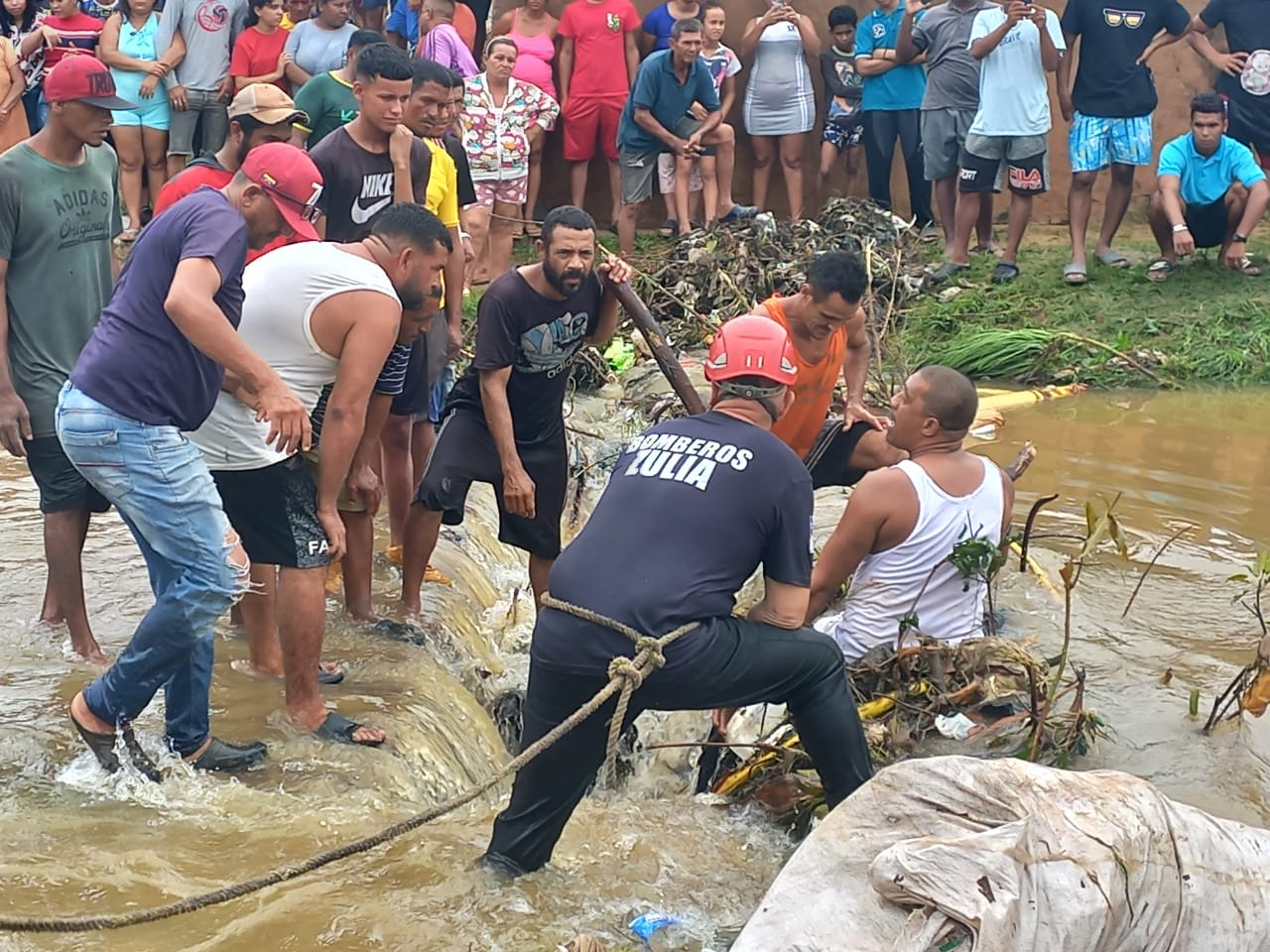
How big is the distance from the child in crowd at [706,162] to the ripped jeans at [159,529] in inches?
325

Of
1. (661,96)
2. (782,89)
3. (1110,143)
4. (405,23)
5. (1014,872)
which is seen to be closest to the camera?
(1014,872)

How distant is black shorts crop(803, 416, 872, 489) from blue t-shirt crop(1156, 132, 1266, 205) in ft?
18.9

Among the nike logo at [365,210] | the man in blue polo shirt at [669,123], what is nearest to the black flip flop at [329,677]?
the nike logo at [365,210]

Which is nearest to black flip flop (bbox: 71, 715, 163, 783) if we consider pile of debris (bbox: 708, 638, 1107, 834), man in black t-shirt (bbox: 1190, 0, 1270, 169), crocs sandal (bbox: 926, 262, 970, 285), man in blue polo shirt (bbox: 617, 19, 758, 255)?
pile of debris (bbox: 708, 638, 1107, 834)

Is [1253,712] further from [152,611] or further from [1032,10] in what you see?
[1032,10]

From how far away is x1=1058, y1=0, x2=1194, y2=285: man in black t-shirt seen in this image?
11.5m

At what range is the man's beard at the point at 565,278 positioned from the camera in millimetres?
6031

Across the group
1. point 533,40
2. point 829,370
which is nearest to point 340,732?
point 829,370

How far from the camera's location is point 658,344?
6.45 metres

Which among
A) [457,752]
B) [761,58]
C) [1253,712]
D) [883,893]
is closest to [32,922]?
[883,893]

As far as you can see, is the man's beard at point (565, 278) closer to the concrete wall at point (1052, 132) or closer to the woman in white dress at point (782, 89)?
the woman in white dress at point (782, 89)

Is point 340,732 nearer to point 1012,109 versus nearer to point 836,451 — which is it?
point 836,451

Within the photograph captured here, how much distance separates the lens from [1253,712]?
5074mm

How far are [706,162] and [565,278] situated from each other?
6.74 m
